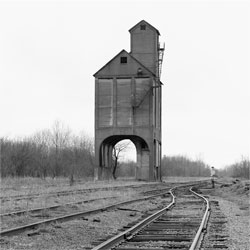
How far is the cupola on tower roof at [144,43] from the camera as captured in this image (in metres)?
50.2

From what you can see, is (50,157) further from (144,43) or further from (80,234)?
(80,234)

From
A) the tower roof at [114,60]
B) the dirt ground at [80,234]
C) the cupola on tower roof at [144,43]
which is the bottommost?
the dirt ground at [80,234]

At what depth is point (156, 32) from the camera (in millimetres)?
50844

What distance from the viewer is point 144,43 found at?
165 ft

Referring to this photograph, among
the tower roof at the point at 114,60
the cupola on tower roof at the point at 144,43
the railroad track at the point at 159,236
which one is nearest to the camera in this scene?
the railroad track at the point at 159,236

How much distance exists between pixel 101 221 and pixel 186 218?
2.51 metres

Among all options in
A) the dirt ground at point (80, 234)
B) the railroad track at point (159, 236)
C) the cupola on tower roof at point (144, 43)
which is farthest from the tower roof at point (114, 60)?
the railroad track at point (159, 236)

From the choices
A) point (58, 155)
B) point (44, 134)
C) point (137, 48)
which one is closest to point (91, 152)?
point (58, 155)

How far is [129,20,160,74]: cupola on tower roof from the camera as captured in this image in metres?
50.2

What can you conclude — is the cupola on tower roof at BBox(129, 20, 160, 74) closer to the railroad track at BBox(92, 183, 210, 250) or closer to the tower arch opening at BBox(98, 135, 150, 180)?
the tower arch opening at BBox(98, 135, 150, 180)

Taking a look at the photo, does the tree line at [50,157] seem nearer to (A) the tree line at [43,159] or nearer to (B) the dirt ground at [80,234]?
(A) the tree line at [43,159]

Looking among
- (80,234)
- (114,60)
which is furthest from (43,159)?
(80,234)

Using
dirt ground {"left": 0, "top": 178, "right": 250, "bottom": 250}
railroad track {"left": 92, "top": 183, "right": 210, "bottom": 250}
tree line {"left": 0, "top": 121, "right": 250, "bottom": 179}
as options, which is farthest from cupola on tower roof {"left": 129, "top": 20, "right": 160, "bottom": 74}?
railroad track {"left": 92, "top": 183, "right": 210, "bottom": 250}

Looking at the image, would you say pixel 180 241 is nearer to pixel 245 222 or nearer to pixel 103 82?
pixel 245 222
